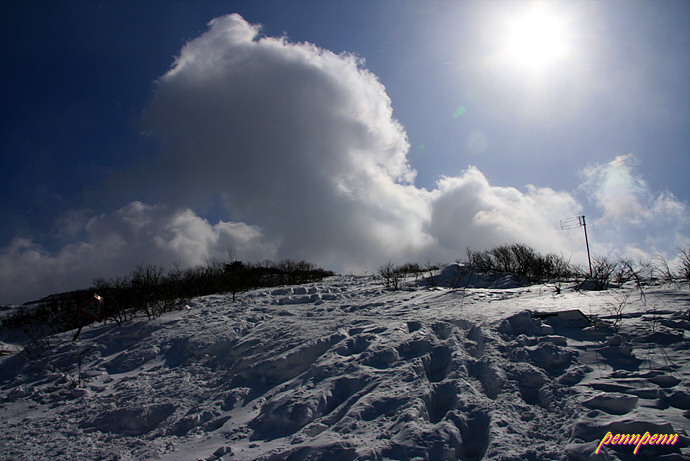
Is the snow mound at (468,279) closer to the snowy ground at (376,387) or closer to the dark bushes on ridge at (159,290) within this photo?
the snowy ground at (376,387)

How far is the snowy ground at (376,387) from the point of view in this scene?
248 cm

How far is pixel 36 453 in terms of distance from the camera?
11.0 feet

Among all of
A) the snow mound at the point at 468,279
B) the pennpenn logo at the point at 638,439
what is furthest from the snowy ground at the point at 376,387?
the snow mound at the point at 468,279

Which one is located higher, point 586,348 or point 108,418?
point 586,348

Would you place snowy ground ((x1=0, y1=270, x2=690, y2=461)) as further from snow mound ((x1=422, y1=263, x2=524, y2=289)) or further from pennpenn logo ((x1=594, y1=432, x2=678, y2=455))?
snow mound ((x1=422, y1=263, x2=524, y2=289))

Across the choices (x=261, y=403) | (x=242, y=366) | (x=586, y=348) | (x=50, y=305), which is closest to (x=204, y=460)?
(x=261, y=403)

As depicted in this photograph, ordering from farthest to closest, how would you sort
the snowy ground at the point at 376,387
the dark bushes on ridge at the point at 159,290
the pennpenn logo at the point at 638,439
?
the dark bushes on ridge at the point at 159,290
the snowy ground at the point at 376,387
the pennpenn logo at the point at 638,439

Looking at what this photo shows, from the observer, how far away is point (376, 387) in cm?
334

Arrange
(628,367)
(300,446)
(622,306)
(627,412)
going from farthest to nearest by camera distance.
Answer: (622,306)
(628,367)
(300,446)
(627,412)

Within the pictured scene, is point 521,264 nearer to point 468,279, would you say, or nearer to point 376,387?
point 468,279

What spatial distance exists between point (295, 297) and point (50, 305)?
956 inches

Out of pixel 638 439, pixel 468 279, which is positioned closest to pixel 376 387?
pixel 638 439

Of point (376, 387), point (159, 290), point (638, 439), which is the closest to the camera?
point (638, 439)

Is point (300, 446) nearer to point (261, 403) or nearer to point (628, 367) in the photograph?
point (261, 403)
